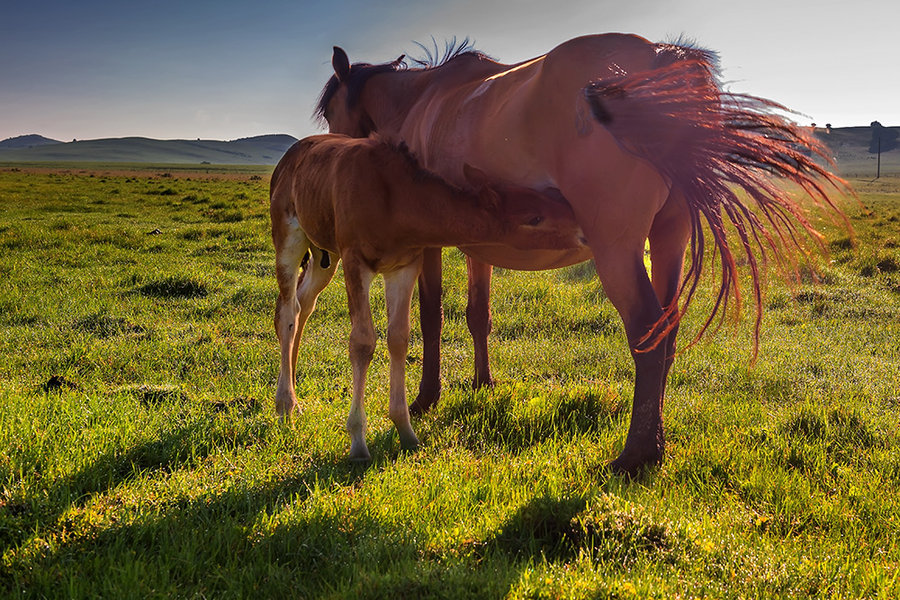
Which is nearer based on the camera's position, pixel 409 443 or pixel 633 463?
pixel 633 463

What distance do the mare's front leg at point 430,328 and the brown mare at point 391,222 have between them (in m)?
0.73

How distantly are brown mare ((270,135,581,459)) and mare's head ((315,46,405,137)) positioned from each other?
1.14 metres

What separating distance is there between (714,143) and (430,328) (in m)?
2.37

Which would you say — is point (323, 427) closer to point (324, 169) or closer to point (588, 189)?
point (324, 169)

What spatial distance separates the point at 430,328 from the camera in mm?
4664

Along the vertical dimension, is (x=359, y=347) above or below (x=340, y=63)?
below

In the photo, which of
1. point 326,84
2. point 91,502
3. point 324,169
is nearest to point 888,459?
point 324,169

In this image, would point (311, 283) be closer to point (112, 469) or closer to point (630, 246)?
point (112, 469)

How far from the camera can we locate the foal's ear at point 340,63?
5383 millimetres

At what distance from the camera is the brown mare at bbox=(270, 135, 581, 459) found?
2.97 m

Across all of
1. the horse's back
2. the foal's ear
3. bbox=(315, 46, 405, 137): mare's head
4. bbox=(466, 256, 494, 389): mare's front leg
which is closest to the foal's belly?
the horse's back

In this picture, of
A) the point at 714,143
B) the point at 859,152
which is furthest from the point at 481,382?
the point at 859,152

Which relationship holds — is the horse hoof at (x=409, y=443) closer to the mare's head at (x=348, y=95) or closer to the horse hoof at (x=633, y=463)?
the horse hoof at (x=633, y=463)

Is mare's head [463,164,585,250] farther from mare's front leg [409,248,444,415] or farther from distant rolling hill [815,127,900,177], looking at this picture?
distant rolling hill [815,127,900,177]
